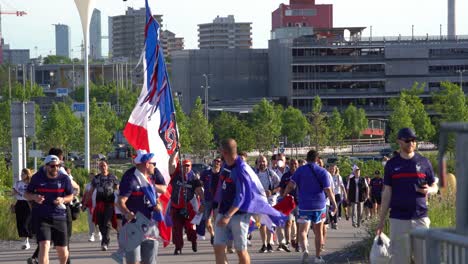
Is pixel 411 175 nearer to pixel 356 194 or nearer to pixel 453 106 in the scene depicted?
pixel 356 194

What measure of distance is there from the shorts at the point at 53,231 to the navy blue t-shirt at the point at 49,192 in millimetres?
70

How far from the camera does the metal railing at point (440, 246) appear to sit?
636 cm

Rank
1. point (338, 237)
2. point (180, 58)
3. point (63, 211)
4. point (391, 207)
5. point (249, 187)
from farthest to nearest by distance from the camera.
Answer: point (180, 58)
point (338, 237)
point (63, 211)
point (249, 187)
point (391, 207)

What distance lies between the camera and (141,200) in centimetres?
1218

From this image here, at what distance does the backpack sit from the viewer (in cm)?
1873

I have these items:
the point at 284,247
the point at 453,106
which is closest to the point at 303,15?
the point at 453,106

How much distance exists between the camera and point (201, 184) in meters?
18.5

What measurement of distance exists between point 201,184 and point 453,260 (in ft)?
39.7

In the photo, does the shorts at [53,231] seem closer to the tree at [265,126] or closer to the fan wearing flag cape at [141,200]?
the fan wearing flag cape at [141,200]

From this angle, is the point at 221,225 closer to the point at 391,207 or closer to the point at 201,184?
the point at 391,207

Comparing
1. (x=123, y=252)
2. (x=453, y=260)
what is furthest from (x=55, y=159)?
(x=453, y=260)

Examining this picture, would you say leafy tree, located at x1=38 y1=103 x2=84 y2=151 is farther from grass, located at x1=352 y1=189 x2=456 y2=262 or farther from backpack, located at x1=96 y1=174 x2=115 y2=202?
grass, located at x1=352 y1=189 x2=456 y2=262

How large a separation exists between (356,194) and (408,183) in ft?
51.0

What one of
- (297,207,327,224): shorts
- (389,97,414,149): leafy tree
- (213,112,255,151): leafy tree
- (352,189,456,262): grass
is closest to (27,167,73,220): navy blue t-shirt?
(297,207,327,224): shorts
